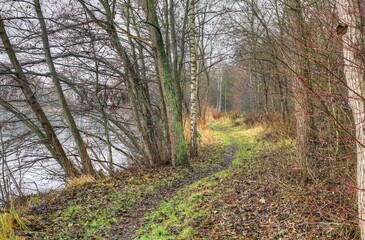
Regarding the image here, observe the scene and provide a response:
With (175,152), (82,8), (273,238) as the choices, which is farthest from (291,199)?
(82,8)

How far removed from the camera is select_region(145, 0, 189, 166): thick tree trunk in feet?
26.3

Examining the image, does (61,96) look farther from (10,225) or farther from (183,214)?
(183,214)

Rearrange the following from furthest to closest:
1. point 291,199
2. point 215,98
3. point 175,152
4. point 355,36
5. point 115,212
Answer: point 215,98
point 175,152
point 115,212
point 291,199
point 355,36

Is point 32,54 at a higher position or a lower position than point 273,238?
higher

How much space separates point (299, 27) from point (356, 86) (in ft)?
5.84

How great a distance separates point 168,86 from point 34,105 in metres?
3.72

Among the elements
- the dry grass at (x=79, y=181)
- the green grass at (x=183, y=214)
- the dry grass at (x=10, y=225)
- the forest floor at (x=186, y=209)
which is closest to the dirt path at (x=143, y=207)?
the forest floor at (x=186, y=209)

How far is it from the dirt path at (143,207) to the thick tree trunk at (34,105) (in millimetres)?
2894

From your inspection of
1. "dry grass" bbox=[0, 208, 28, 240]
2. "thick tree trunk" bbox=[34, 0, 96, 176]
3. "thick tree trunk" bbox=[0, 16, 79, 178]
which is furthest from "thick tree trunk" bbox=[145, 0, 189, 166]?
"dry grass" bbox=[0, 208, 28, 240]

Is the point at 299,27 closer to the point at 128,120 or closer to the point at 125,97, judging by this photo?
the point at 125,97

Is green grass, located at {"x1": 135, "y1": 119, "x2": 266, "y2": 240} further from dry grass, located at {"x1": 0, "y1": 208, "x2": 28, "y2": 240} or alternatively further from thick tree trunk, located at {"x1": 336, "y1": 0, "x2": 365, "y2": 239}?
thick tree trunk, located at {"x1": 336, "y1": 0, "x2": 365, "y2": 239}

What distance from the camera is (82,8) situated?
768cm

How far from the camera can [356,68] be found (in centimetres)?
268

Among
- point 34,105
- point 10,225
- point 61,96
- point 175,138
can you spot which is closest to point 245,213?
point 10,225
